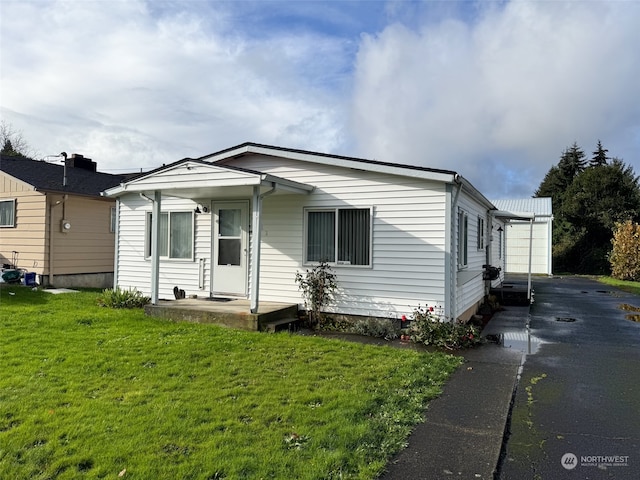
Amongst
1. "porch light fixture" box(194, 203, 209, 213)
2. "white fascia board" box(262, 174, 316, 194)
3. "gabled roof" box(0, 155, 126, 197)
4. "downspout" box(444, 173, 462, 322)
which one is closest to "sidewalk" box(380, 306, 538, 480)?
"downspout" box(444, 173, 462, 322)

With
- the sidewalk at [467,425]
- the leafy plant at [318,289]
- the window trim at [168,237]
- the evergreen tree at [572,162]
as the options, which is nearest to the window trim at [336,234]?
the leafy plant at [318,289]

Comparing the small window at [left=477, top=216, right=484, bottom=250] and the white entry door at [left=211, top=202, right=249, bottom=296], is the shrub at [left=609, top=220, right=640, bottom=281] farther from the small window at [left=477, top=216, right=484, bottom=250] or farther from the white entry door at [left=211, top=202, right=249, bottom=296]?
the white entry door at [left=211, top=202, right=249, bottom=296]

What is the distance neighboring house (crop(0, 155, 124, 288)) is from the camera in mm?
13727

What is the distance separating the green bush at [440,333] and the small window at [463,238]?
178 cm

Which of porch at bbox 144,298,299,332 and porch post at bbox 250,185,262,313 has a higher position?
porch post at bbox 250,185,262,313

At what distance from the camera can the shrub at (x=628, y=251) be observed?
20.9m

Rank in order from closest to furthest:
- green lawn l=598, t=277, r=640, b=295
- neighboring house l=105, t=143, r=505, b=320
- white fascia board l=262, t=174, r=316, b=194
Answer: white fascia board l=262, t=174, r=316, b=194
neighboring house l=105, t=143, r=505, b=320
green lawn l=598, t=277, r=640, b=295

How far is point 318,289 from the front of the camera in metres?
8.56

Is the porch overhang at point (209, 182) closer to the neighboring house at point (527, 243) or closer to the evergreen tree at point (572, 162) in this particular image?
the neighboring house at point (527, 243)

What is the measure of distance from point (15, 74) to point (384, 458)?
12.6m

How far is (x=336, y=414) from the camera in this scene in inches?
165

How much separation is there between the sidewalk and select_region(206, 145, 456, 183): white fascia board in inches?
121

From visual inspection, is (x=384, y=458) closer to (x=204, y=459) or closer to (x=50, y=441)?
(x=204, y=459)

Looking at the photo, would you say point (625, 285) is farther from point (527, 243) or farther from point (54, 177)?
point (54, 177)
